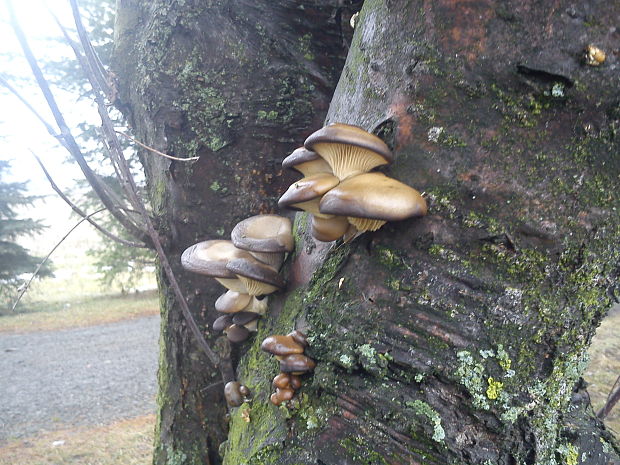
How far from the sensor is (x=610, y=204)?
1206 millimetres

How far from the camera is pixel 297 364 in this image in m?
1.34

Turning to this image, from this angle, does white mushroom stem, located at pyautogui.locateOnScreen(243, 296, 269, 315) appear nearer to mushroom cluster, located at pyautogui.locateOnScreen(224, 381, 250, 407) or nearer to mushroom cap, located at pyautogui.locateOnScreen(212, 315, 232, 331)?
mushroom cap, located at pyautogui.locateOnScreen(212, 315, 232, 331)

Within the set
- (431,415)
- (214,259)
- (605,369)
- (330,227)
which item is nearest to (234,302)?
Result: (214,259)

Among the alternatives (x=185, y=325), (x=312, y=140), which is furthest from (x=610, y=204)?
(x=185, y=325)

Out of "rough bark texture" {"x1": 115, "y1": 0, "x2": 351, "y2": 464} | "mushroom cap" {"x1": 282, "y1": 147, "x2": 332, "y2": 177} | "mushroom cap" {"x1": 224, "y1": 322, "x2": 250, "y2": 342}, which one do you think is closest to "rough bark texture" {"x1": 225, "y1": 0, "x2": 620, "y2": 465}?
"mushroom cap" {"x1": 282, "y1": 147, "x2": 332, "y2": 177}

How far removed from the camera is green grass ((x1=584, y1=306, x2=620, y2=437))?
6.12 m

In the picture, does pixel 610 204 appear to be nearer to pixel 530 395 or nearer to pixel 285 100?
pixel 530 395

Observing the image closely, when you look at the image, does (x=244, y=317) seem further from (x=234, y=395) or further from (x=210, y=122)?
(x=210, y=122)

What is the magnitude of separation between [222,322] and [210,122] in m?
0.92

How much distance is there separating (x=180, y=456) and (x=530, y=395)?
5.81ft

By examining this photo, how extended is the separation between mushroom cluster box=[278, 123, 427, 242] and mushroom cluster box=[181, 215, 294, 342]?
0.32 m

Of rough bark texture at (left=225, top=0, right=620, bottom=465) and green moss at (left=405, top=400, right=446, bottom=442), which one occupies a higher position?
rough bark texture at (left=225, top=0, right=620, bottom=465)

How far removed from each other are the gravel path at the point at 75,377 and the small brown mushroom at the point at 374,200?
24.5 feet

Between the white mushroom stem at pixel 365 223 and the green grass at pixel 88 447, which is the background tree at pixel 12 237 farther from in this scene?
the white mushroom stem at pixel 365 223
